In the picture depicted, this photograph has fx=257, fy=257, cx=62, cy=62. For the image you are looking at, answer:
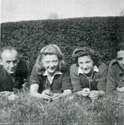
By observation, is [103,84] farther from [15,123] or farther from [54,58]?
[15,123]

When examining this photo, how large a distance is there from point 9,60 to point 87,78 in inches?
30.0

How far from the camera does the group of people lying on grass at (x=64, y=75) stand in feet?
7.81

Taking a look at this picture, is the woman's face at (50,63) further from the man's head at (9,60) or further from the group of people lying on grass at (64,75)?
the man's head at (9,60)

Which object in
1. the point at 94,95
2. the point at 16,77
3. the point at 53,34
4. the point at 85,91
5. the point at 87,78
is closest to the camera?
the point at 94,95

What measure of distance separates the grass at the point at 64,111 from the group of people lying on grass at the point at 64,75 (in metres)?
0.22

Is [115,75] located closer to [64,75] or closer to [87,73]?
[87,73]

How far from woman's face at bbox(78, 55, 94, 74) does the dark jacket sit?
0.58 meters

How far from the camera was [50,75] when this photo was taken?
97.0 inches

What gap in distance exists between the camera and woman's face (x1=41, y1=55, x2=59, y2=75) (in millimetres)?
2387

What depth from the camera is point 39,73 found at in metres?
2.47

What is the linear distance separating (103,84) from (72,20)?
49.9 inches

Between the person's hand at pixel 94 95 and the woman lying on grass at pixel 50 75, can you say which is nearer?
the person's hand at pixel 94 95

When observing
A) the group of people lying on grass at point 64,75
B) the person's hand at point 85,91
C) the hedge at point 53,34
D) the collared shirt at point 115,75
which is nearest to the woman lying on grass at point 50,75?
the group of people lying on grass at point 64,75

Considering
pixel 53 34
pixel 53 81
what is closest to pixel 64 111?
pixel 53 81
